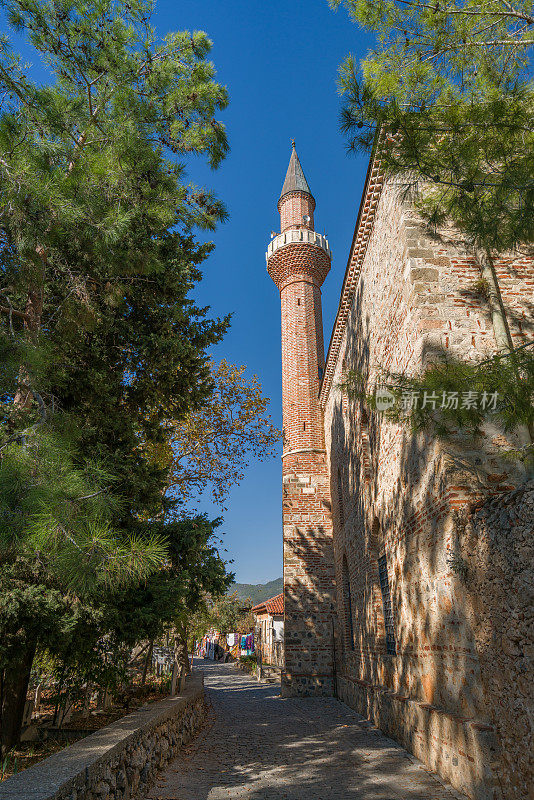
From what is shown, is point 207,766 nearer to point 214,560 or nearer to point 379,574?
point 214,560

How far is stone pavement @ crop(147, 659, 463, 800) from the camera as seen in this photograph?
4.75 meters

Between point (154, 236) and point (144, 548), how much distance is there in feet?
20.6

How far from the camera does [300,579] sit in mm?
13898

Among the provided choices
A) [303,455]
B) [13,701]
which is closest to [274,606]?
[303,455]

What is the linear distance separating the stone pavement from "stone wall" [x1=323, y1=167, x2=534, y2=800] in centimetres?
→ 33

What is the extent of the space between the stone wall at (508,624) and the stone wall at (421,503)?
227 millimetres

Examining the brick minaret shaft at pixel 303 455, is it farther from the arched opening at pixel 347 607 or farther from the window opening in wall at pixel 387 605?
the window opening in wall at pixel 387 605

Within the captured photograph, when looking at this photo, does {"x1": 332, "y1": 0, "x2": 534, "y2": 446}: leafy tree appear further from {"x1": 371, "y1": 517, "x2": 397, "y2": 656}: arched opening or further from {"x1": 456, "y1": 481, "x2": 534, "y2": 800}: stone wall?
{"x1": 371, "y1": 517, "x2": 397, "y2": 656}: arched opening

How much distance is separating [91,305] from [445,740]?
632cm


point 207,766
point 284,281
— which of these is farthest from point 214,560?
point 284,281

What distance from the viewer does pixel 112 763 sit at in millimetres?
4121

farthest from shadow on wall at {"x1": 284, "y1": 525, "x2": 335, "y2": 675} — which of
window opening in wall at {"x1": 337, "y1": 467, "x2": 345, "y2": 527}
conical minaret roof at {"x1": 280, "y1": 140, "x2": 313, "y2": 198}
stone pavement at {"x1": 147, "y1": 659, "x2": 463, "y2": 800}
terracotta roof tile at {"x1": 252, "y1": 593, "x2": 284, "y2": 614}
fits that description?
conical minaret roof at {"x1": 280, "y1": 140, "x2": 313, "y2": 198}

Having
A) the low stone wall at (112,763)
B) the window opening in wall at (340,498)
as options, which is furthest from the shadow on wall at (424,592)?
the low stone wall at (112,763)

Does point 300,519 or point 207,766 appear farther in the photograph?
point 300,519
